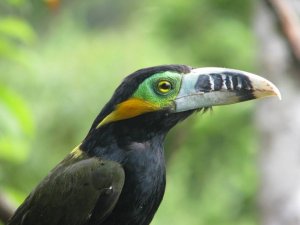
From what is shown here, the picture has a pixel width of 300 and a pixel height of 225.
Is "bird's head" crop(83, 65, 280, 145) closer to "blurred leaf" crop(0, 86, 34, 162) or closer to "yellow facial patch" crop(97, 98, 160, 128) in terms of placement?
"yellow facial patch" crop(97, 98, 160, 128)

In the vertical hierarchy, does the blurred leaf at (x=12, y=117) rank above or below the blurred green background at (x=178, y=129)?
above

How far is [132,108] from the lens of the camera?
169 inches

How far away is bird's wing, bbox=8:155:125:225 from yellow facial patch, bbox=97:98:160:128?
0.21 m

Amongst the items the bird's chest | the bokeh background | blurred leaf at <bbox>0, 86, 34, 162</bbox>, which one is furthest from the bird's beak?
the bokeh background

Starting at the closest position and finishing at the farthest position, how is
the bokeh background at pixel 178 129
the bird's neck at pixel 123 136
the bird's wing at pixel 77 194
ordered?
the bird's wing at pixel 77 194
the bird's neck at pixel 123 136
the bokeh background at pixel 178 129

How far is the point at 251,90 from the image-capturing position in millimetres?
4238

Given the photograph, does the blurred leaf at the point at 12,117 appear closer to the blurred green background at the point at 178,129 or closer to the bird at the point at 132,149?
the bird at the point at 132,149

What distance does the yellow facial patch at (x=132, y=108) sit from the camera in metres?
4.28

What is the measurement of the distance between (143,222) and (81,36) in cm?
802

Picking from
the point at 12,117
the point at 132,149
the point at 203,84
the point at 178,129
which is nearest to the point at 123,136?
the point at 132,149

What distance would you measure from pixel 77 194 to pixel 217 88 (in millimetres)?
754

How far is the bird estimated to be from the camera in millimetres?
4234

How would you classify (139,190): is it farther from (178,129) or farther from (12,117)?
(178,129)

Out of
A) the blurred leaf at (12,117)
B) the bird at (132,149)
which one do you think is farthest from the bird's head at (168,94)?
the blurred leaf at (12,117)
